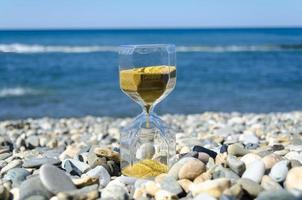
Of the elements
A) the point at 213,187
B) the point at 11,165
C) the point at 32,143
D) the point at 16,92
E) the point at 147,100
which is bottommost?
the point at 16,92

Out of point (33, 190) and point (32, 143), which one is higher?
point (33, 190)

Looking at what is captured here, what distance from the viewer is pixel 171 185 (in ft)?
8.95

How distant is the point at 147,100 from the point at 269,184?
872 millimetres

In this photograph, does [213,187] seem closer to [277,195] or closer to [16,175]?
[277,195]

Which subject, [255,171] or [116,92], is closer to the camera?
[255,171]

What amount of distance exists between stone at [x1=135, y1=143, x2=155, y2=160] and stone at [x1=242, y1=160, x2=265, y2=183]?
761 millimetres

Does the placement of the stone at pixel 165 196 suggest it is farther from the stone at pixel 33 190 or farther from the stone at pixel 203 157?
the stone at pixel 203 157

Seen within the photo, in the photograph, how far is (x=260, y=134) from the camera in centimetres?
631

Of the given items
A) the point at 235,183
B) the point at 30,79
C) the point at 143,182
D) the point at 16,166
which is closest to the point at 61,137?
the point at 16,166

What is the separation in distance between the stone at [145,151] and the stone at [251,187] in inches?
35.6

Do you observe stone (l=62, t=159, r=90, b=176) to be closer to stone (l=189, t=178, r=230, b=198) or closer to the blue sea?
stone (l=189, t=178, r=230, b=198)

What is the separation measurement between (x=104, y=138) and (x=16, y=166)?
3321 millimetres

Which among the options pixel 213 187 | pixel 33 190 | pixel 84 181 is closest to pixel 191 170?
pixel 213 187

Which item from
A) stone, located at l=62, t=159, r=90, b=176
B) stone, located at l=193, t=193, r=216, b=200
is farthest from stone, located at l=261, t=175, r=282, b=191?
stone, located at l=62, t=159, r=90, b=176
